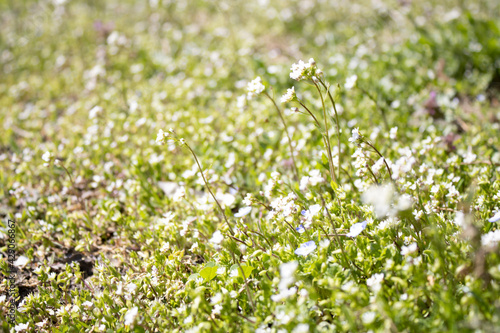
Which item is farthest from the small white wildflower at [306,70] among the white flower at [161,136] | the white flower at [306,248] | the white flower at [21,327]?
the white flower at [21,327]

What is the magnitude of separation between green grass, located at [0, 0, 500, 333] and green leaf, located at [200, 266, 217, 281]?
0.05 feet

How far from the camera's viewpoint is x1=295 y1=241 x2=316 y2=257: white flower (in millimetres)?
2087

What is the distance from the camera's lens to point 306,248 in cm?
211

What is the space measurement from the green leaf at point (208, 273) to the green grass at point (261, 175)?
2 cm

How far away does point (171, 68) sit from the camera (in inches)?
226

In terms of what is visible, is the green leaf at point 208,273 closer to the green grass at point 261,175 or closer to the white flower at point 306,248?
the green grass at point 261,175

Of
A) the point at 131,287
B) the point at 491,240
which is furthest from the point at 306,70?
the point at 131,287

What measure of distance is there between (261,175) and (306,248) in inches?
42.2

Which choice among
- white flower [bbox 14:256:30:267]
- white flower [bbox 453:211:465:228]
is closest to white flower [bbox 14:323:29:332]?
white flower [bbox 14:256:30:267]

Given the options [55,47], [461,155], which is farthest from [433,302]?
[55,47]

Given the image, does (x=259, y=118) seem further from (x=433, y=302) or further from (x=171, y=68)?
(x=433, y=302)

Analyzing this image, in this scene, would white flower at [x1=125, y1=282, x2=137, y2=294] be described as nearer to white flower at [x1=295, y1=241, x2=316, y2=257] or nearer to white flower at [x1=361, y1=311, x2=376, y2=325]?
white flower at [x1=295, y1=241, x2=316, y2=257]

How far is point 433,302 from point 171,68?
15.4ft

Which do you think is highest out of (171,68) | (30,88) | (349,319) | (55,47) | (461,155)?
(55,47)
